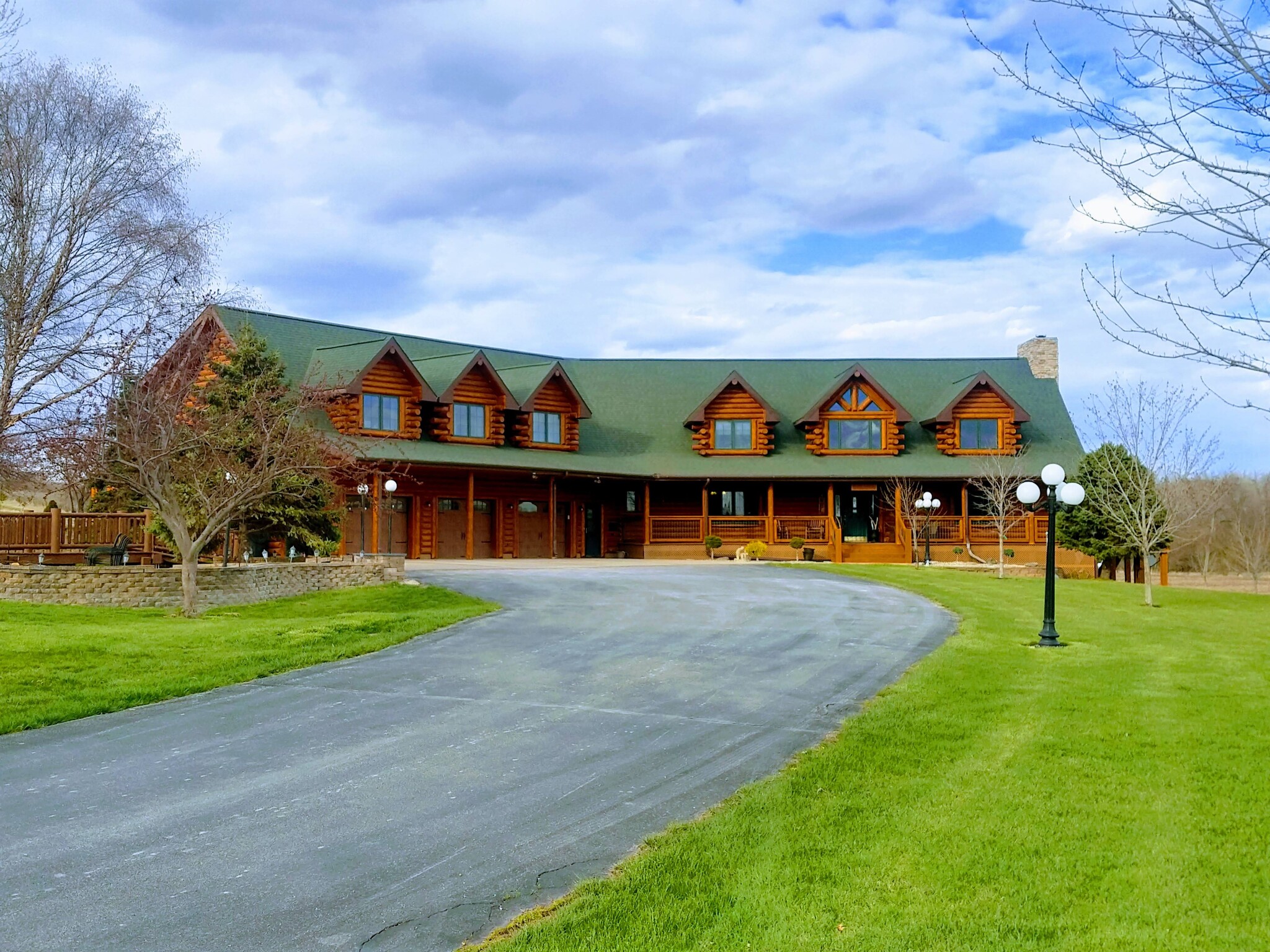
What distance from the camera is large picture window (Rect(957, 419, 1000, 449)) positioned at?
38.1 m

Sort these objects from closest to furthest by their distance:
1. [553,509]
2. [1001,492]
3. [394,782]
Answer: [394,782]
[1001,492]
[553,509]

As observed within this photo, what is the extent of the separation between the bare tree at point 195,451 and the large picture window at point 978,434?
25.3 metres

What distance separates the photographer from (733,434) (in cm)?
3831

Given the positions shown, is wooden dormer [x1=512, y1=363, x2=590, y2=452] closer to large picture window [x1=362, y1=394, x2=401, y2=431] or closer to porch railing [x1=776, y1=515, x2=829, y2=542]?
large picture window [x1=362, y1=394, x2=401, y2=431]

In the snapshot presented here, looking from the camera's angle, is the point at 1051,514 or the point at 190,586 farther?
the point at 190,586

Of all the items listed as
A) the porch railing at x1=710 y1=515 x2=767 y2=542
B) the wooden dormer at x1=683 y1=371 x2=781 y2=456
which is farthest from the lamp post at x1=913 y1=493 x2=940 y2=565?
the wooden dormer at x1=683 y1=371 x2=781 y2=456

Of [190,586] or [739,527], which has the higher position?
[739,527]

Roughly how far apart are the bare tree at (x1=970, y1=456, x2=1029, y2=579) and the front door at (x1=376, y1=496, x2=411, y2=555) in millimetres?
18820

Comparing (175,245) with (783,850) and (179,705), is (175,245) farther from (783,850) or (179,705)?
(783,850)

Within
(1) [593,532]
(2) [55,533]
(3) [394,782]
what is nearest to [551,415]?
(1) [593,532]

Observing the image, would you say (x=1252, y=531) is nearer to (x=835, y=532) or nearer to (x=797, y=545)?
(x=835, y=532)

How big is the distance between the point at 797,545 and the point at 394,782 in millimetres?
28407

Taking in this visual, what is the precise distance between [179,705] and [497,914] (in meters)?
6.39

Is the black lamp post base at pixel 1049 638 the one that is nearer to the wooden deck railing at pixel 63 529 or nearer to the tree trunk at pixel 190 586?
the tree trunk at pixel 190 586
